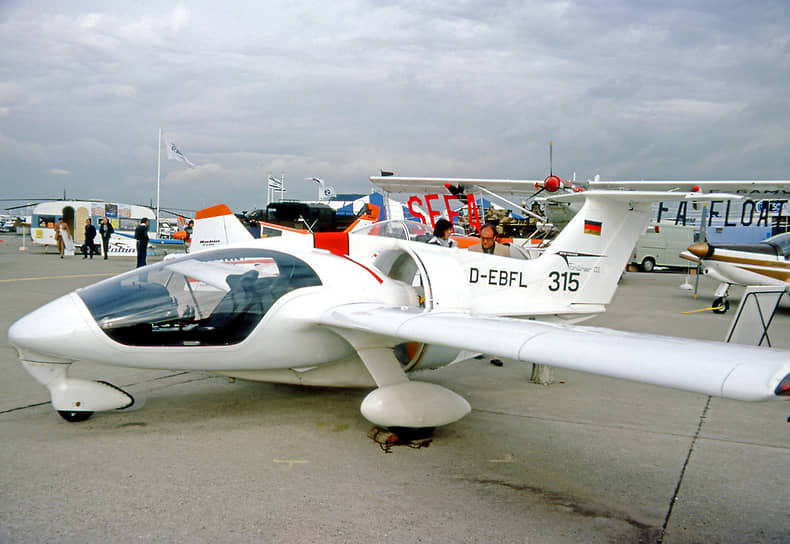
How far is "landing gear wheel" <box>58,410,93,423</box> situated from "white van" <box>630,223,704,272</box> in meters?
24.7

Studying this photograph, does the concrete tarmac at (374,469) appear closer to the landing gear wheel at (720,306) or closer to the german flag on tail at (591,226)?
the german flag on tail at (591,226)

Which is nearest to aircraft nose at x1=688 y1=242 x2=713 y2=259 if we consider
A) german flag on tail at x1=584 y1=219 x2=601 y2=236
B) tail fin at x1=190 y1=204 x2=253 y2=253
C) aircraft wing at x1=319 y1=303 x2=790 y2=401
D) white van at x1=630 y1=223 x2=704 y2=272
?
german flag on tail at x1=584 y1=219 x2=601 y2=236

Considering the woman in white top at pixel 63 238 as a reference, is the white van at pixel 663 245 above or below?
above

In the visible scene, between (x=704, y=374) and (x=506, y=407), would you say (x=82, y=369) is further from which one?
(x=704, y=374)

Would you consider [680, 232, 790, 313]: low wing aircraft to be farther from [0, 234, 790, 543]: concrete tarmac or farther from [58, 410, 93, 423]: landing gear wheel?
[58, 410, 93, 423]: landing gear wheel

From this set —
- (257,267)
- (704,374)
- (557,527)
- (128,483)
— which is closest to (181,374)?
(257,267)

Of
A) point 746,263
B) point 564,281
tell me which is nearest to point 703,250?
point 746,263

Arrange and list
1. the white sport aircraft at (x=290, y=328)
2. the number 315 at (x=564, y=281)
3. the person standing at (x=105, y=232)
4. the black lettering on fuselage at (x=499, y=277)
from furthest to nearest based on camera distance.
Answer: the person standing at (x=105, y=232)
the number 315 at (x=564, y=281)
the black lettering on fuselage at (x=499, y=277)
the white sport aircraft at (x=290, y=328)

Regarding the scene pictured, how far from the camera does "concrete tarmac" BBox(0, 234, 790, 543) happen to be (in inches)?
106

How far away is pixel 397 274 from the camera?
5586 mm

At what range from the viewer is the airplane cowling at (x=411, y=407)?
12.3 ft

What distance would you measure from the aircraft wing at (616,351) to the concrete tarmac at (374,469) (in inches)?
35.3

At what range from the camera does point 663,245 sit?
2523 cm

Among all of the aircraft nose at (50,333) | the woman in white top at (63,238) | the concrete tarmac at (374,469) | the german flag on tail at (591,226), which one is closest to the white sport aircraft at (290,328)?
the aircraft nose at (50,333)
